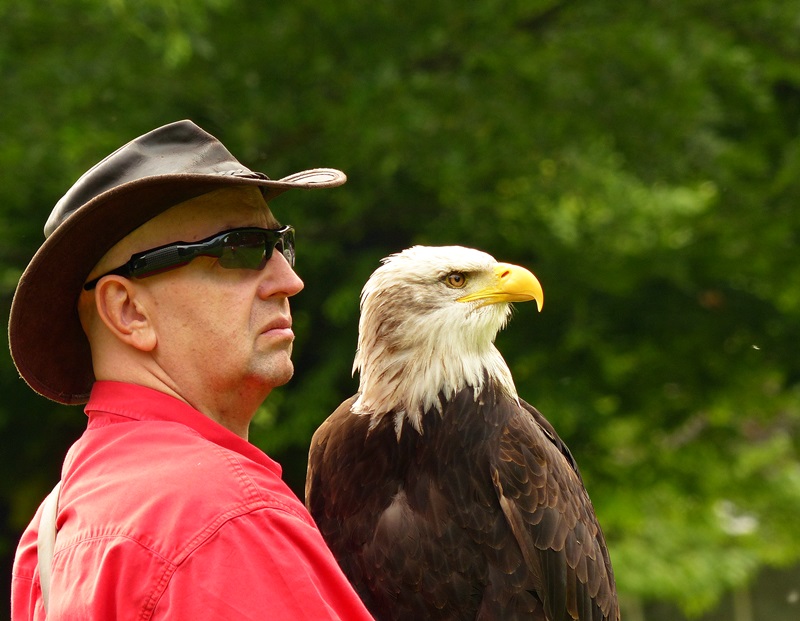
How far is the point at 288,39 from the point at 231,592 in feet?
22.2

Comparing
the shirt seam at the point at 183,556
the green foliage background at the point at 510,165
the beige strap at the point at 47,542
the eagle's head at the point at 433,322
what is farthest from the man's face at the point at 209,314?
the green foliage background at the point at 510,165

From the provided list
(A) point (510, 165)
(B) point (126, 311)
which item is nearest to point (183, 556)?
(B) point (126, 311)

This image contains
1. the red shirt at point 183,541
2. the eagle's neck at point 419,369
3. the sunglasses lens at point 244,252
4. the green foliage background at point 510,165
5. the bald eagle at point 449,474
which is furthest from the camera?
the green foliage background at point 510,165

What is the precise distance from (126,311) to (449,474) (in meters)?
1.36

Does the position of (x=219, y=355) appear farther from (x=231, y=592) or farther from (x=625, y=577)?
(x=625, y=577)

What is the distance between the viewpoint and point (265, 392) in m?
2.48

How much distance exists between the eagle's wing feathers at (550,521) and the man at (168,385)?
1086mm

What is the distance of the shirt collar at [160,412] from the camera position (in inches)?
87.3

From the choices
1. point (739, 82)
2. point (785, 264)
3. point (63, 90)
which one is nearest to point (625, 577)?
point (785, 264)

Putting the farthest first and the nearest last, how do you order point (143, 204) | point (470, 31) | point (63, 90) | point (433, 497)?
1. point (470, 31)
2. point (63, 90)
3. point (433, 497)
4. point (143, 204)

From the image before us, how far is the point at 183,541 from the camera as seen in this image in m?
1.90

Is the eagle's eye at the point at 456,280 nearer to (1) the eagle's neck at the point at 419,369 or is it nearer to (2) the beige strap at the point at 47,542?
(1) the eagle's neck at the point at 419,369

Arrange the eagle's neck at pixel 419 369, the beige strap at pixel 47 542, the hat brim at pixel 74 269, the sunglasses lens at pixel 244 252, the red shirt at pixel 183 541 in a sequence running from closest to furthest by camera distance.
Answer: the red shirt at pixel 183 541 → the beige strap at pixel 47 542 → the hat brim at pixel 74 269 → the sunglasses lens at pixel 244 252 → the eagle's neck at pixel 419 369

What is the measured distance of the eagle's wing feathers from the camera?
3.33 metres
